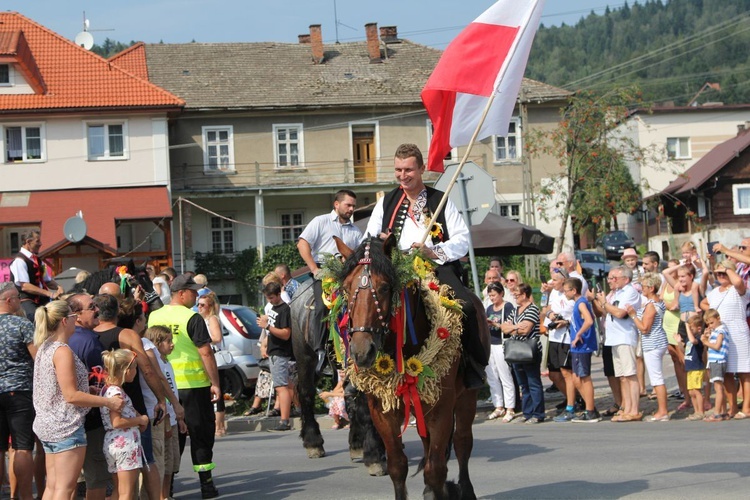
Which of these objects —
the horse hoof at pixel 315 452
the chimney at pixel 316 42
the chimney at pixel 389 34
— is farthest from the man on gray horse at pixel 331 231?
the chimney at pixel 389 34

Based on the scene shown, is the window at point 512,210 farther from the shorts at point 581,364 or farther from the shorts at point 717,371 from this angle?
the shorts at point 717,371

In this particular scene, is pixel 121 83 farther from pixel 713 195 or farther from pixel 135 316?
pixel 135 316

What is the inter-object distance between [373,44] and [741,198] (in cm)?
2307

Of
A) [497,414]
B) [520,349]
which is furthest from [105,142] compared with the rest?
[520,349]

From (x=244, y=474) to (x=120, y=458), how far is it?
147 inches

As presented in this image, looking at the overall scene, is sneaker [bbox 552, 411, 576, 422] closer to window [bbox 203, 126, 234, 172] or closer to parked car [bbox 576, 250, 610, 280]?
parked car [bbox 576, 250, 610, 280]

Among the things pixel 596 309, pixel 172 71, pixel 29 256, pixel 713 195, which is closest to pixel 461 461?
pixel 29 256

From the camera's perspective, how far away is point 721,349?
49.1 feet

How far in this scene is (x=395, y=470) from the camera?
27.5ft

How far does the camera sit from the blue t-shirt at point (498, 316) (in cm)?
1633

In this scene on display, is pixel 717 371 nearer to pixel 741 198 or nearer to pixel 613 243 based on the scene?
pixel 613 243

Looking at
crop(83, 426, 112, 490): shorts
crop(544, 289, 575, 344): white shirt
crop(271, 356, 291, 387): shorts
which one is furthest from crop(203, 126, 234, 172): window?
crop(83, 426, 112, 490): shorts

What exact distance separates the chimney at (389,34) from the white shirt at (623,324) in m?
43.0

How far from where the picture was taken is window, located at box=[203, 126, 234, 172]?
51312mm
